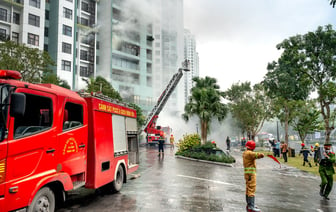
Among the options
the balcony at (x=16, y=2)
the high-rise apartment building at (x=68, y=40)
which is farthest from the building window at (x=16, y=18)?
the high-rise apartment building at (x=68, y=40)

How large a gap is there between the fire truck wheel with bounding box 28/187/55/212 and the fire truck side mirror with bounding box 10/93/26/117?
1.66 meters

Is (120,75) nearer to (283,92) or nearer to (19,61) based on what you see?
(283,92)

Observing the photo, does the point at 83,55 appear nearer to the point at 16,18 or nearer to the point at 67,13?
the point at 67,13

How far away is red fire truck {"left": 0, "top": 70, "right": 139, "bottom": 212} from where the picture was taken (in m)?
4.35

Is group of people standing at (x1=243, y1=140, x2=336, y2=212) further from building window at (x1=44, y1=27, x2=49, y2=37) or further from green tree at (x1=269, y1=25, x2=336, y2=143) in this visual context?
building window at (x1=44, y1=27, x2=49, y2=37)

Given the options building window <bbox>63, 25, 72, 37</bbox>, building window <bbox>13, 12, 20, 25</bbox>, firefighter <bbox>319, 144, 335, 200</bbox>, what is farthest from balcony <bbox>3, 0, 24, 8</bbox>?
firefighter <bbox>319, 144, 335, 200</bbox>

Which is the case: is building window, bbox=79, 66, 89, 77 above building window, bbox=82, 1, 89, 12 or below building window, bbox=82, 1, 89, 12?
below

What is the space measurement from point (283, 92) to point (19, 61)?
2391cm

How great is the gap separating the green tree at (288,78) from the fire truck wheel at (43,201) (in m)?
21.5

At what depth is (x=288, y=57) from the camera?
24.2 m

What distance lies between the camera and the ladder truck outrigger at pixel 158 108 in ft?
98.1

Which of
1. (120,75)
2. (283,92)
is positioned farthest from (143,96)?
(283,92)

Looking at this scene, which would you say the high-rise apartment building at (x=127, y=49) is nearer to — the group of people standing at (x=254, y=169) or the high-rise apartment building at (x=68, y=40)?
the high-rise apartment building at (x=68, y=40)

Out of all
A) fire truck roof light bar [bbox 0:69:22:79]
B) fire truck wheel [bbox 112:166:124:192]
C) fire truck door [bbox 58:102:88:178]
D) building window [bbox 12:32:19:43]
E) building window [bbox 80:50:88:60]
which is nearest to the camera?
fire truck roof light bar [bbox 0:69:22:79]
